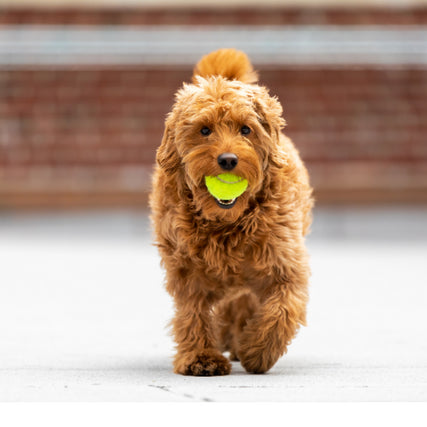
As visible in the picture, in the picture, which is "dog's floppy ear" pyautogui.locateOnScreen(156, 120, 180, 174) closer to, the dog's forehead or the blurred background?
the dog's forehead

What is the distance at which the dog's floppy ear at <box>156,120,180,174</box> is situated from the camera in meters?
3.87

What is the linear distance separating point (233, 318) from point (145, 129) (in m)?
10.4

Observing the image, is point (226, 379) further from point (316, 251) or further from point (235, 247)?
point (316, 251)

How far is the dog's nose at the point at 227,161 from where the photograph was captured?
3.54 meters

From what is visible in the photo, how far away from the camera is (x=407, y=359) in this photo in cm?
413

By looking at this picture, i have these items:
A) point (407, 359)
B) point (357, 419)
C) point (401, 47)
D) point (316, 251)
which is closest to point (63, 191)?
point (316, 251)

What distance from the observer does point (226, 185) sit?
3.61 metres

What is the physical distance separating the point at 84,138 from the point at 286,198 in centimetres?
1108

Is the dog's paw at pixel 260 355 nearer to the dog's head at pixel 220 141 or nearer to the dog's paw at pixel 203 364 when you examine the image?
the dog's paw at pixel 203 364

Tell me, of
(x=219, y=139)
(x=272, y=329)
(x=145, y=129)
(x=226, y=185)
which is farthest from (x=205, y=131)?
(x=145, y=129)

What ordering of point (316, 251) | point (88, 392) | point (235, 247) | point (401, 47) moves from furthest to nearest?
point (401, 47) → point (316, 251) → point (235, 247) → point (88, 392)

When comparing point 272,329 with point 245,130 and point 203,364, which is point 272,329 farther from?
point 245,130

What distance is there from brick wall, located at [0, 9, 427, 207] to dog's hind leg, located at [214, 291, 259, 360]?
31.1ft

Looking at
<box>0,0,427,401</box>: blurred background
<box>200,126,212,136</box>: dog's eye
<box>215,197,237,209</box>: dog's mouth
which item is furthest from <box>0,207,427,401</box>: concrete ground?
<box>200,126,212,136</box>: dog's eye
